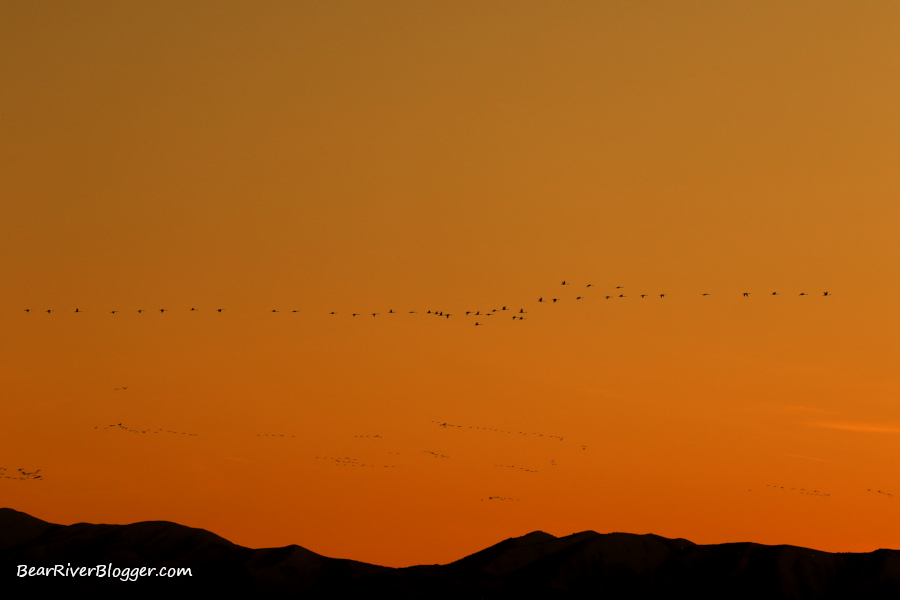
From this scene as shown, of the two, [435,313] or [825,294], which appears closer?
[825,294]

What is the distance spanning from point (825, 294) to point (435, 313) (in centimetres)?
4371

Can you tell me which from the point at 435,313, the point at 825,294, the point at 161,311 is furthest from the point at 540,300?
the point at 161,311

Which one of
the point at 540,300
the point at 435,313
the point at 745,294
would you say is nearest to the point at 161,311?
the point at 435,313

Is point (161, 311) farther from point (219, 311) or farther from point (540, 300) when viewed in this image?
point (540, 300)

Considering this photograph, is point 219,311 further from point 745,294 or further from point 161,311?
point 745,294

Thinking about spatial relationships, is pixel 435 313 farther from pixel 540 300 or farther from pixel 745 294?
pixel 745 294

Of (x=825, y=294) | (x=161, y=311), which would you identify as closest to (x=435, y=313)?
(x=161, y=311)

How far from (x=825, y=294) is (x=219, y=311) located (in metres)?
64.9

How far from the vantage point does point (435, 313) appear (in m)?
143

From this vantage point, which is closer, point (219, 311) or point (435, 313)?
point (219, 311)

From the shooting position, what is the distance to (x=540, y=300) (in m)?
127

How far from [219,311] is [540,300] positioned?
34758 millimetres

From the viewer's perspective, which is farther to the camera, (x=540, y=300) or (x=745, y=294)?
(x=745, y=294)

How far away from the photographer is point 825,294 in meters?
129
